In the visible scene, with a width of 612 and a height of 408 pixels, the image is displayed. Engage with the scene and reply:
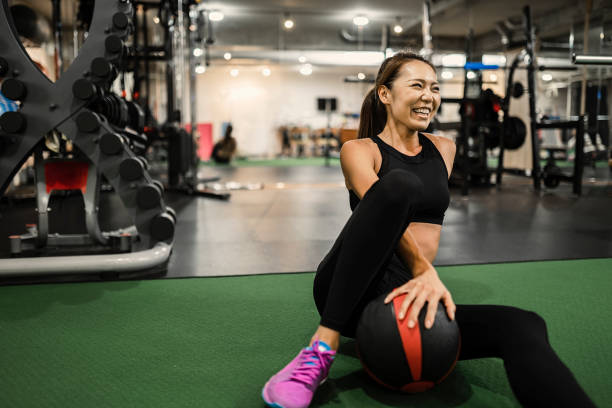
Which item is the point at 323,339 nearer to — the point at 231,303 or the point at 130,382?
the point at 130,382

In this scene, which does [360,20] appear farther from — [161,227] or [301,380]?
[301,380]

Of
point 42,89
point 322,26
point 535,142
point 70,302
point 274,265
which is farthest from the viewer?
point 322,26

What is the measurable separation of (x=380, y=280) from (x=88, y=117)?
1.60 metres

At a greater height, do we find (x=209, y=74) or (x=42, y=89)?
(x=209, y=74)

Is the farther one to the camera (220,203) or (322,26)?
(322,26)

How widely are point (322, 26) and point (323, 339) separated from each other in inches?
471

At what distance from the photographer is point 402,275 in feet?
4.17

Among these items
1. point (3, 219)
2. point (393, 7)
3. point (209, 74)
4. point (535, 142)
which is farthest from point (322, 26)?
point (3, 219)

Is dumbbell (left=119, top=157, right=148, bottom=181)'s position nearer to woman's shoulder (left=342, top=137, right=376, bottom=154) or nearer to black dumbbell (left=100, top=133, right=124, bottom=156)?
black dumbbell (left=100, top=133, right=124, bottom=156)

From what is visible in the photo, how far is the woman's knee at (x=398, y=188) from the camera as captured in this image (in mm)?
1045

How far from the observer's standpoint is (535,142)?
5512 mm

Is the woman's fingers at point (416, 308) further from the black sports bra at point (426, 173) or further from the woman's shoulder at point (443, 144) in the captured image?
the woman's shoulder at point (443, 144)

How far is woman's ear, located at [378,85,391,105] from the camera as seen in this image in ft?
4.50

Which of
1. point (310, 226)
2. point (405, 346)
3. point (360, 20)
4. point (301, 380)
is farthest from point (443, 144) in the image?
point (360, 20)
